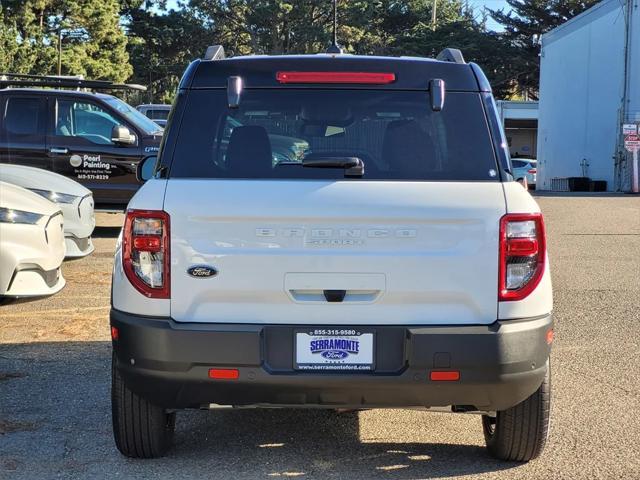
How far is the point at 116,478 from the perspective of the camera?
386 cm

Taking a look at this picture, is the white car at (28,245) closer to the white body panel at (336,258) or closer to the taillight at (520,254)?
the white body panel at (336,258)

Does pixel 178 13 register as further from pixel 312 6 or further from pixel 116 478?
pixel 116 478

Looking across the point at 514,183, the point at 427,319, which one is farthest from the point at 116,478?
the point at 514,183

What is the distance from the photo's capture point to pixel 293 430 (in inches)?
181

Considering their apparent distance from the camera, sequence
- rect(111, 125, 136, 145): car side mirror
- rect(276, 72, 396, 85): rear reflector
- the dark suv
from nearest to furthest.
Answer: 1. rect(276, 72, 396, 85): rear reflector
2. rect(111, 125, 136, 145): car side mirror
3. the dark suv

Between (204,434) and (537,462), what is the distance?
1730 mm

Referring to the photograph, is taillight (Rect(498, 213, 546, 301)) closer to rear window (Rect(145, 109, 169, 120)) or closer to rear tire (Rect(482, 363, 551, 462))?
rear tire (Rect(482, 363, 551, 462))

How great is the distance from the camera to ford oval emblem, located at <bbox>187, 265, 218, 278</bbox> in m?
3.46

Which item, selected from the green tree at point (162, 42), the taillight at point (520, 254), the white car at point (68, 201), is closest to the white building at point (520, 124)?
the green tree at point (162, 42)

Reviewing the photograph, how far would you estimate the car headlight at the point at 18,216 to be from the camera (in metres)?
6.36

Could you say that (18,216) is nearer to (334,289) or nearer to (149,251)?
(149,251)

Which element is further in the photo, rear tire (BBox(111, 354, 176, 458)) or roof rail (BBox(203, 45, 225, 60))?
roof rail (BBox(203, 45, 225, 60))

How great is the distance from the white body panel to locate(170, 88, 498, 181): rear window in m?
0.22

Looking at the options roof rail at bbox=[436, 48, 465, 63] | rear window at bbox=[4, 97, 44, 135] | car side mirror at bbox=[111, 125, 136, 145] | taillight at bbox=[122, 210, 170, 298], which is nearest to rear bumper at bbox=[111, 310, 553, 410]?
taillight at bbox=[122, 210, 170, 298]
